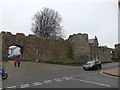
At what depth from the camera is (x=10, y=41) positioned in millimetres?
32969

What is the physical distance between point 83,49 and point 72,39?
165 inches

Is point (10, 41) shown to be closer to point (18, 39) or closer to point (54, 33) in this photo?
point (18, 39)

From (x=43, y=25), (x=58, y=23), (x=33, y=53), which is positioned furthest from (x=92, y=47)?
(x=33, y=53)

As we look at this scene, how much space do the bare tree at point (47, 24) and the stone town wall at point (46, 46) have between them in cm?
476

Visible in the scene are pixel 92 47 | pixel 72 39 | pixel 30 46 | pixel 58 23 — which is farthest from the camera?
pixel 92 47

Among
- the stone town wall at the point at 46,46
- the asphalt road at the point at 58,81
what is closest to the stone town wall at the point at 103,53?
the stone town wall at the point at 46,46

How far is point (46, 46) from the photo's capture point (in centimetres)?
3809

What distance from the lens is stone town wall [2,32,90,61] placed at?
109 ft

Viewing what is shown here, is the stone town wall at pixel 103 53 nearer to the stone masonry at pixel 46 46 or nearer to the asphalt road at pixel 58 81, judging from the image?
the stone masonry at pixel 46 46

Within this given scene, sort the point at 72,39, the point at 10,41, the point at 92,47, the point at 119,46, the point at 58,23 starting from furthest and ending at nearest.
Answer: the point at 119,46
the point at 92,47
the point at 58,23
the point at 72,39
the point at 10,41

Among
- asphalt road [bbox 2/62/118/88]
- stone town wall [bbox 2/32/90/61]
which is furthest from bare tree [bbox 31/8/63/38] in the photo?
asphalt road [bbox 2/62/118/88]

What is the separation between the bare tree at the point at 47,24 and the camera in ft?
146

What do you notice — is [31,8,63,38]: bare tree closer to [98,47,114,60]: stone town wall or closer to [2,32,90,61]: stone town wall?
[2,32,90,61]: stone town wall

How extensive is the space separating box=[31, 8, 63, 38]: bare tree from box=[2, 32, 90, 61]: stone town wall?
4756 mm
